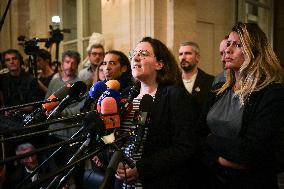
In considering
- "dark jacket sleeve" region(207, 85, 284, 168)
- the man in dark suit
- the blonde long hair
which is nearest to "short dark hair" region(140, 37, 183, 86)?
the blonde long hair

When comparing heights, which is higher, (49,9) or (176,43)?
(49,9)

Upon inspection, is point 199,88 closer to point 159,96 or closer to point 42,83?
point 159,96

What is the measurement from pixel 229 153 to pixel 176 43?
11.3ft

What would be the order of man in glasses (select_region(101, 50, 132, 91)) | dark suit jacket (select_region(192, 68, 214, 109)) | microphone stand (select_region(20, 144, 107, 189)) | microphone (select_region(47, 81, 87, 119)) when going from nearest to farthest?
microphone stand (select_region(20, 144, 107, 189)) < microphone (select_region(47, 81, 87, 119)) < man in glasses (select_region(101, 50, 132, 91)) < dark suit jacket (select_region(192, 68, 214, 109))

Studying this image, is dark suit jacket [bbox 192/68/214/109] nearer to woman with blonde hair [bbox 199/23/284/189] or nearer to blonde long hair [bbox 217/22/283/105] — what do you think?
woman with blonde hair [bbox 199/23/284/189]

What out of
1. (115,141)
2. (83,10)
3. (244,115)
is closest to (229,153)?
(244,115)

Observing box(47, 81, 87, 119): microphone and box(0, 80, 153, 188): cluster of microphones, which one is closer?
box(0, 80, 153, 188): cluster of microphones

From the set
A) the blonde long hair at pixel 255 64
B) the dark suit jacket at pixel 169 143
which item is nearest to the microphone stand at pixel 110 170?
the dark suit jacket at pixel 169 143

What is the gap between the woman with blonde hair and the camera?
6.23 feet

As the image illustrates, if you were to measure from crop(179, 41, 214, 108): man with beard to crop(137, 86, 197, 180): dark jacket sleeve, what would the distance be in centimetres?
168

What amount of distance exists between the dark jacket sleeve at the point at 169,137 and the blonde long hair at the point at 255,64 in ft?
1.01

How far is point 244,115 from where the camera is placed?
6.50 ft

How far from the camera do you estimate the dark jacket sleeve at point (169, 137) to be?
6.62 ft

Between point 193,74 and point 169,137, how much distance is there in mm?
1981
